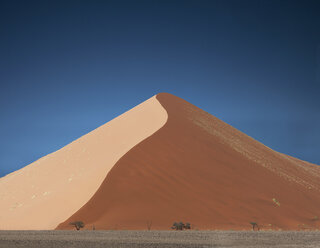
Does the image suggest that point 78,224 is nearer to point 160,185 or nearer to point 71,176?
point 160,185

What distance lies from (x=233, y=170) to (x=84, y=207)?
42.5 ft

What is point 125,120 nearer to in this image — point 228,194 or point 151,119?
point 151,119

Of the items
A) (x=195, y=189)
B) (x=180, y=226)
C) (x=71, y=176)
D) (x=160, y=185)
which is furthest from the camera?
(x=71, y=176)

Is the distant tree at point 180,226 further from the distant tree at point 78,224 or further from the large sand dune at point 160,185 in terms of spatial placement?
the distant tree at point 78,224

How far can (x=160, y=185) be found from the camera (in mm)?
27078

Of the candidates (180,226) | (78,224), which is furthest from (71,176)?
(180,226)

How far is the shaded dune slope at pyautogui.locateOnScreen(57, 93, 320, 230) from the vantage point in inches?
950

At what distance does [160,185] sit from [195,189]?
2.47 metres

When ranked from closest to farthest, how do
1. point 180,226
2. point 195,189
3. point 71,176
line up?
point 180,226
point 195,189
point 71,176

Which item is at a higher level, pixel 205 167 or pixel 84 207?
pixel 205 167

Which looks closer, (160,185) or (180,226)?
(180,226)

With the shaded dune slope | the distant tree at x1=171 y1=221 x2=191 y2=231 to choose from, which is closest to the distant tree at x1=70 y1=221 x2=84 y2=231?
the shaded dune slope

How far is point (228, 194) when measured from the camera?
28422mm

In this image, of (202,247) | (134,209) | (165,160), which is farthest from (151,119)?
(202,247)
